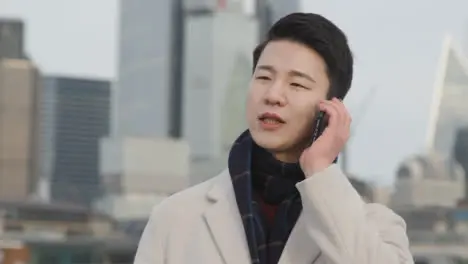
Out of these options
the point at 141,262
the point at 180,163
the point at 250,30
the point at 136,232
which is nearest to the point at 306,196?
the point at 141,262

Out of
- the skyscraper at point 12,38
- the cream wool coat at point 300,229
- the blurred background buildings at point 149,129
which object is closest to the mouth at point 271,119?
the cream wool coat at point 300,229

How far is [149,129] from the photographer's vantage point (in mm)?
86062

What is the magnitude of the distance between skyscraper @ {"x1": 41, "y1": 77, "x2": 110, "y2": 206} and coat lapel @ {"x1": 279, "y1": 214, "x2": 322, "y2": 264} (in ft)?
293

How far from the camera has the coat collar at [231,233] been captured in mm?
1336

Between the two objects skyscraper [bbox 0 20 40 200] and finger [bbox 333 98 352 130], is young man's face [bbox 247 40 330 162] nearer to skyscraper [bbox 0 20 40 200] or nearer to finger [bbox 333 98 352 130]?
finger [bbox 333 98 352 130]

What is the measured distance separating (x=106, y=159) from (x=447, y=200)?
29.0 meters

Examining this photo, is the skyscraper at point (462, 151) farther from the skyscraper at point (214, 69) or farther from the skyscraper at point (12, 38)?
the skyscraper at point (12, 38)

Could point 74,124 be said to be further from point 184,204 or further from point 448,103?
point 184,204

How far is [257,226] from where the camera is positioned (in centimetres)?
137

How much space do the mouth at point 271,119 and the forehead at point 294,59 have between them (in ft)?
0.22

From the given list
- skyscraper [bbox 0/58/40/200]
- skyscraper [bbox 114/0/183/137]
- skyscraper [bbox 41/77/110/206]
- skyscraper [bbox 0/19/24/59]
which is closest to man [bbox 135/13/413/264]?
skyscraper [bbox 0/58/40/200]

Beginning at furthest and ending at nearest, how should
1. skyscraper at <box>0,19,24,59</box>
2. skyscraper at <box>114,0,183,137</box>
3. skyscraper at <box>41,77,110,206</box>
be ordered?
skyscraper at <box>41,77,110,206</box> → skyscraper at <box>114,0,183,137</box> → skyscraper at <box>0,19,24,59</box>

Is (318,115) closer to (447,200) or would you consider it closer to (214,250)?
(214,250)

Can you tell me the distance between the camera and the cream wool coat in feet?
4.20
